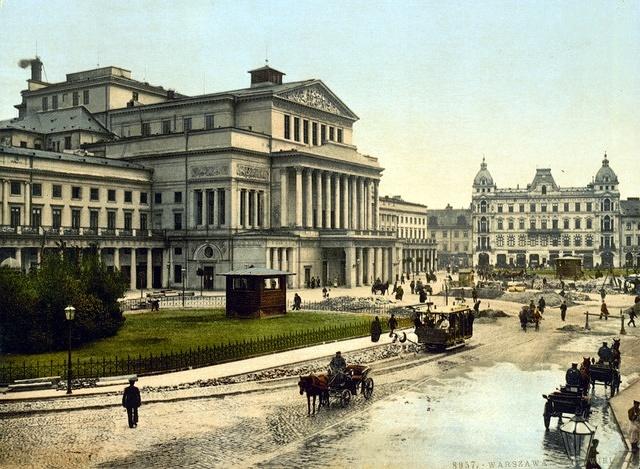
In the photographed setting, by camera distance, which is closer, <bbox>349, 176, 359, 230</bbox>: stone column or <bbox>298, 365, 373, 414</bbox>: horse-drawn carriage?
<bbox>298, 365, 373, 414</bbox>: horse-drawn carriage

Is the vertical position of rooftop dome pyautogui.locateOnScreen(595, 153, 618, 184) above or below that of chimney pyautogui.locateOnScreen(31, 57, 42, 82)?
below

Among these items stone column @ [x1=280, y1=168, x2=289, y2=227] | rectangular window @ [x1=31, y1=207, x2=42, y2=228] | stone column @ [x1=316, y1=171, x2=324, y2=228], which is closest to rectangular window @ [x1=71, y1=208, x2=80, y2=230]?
rectangular window @ [x1=31, y1=207, x2=42, y2=228]

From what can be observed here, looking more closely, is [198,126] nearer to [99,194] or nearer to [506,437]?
[99,194]

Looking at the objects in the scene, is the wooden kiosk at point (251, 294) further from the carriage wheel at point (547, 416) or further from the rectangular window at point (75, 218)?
the rectangular window at point (75, 218)

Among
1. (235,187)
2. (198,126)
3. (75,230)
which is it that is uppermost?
(198,126)

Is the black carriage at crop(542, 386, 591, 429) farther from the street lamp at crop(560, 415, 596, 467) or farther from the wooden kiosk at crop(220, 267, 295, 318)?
the wooden kiosk at crop(220, 267, 295, 318)

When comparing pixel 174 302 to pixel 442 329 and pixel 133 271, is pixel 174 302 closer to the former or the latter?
pixel 133 271

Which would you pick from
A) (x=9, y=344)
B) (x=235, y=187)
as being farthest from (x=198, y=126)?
(x=9, y=344)
